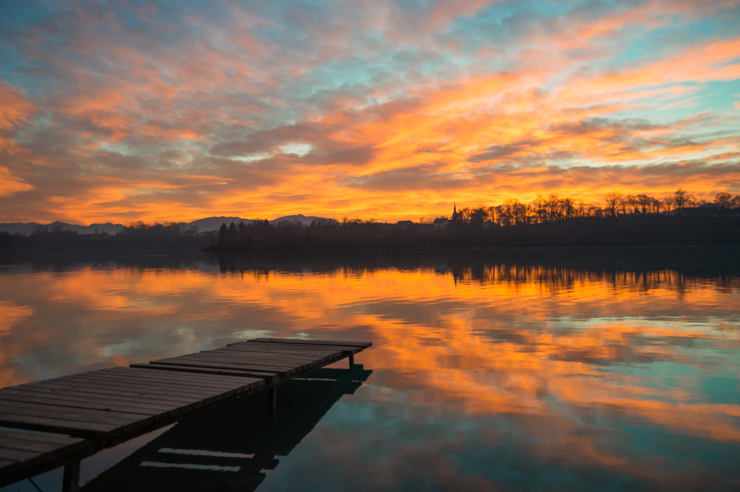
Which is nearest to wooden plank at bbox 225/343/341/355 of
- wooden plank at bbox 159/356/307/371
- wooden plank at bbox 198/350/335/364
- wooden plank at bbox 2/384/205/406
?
wooden plank at bbox 198/350/335/364

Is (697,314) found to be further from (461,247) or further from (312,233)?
(312,233)

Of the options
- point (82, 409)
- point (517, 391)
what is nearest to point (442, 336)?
point (517, 391)

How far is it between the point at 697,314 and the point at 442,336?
10.2 meters

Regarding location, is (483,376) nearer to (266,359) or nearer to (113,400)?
(266,359)

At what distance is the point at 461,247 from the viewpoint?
13700 centimetres

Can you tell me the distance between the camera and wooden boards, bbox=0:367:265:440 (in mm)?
5898

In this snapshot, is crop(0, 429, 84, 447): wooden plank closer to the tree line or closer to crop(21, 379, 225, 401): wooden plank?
crop(21, 379, 225, 401): wooden plank

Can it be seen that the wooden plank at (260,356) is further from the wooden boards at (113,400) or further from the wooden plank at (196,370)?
the wooden boards at (113,400)

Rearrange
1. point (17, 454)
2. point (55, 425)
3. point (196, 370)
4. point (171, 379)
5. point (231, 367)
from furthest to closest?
1. point (231, 367)
2. point (196, 370)
3. point (171, 379)
4. point (55, 425)
5. point (17, 454)

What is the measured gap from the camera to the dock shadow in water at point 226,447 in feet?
20.2

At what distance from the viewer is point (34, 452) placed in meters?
4.98

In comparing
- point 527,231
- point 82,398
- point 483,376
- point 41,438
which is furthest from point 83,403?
point 527,231

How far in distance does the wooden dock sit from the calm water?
83 cm

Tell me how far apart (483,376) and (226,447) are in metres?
5.36
